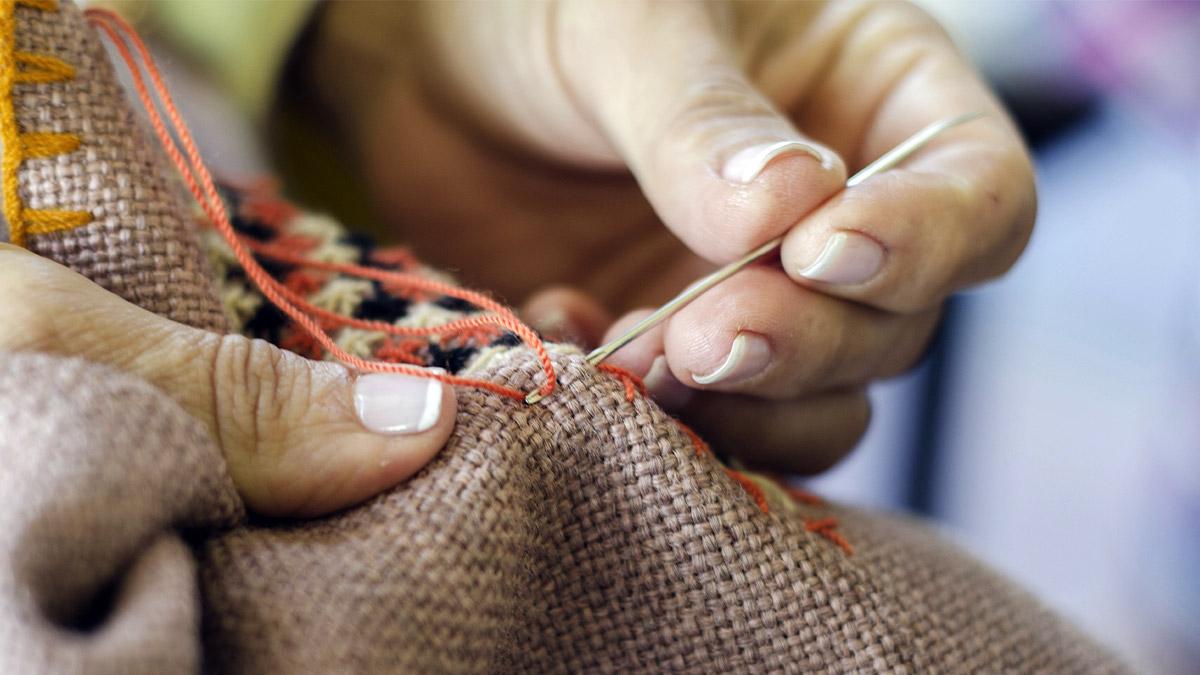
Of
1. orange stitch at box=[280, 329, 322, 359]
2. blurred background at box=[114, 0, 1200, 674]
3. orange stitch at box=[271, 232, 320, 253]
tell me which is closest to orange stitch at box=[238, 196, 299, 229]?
orange stitch at box=[271, 232, 320, 253]

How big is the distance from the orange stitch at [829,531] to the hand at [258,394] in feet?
0.76

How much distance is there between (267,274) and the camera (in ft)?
2.10

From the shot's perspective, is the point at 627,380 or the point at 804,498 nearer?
the point at 627,380

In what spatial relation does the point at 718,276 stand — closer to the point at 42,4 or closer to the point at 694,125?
the point at 694,125

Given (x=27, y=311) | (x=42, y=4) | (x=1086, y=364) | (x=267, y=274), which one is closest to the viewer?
(x=27, y=311)

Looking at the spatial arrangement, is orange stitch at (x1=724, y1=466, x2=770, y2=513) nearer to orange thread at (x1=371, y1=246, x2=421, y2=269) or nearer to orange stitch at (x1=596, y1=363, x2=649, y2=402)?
orange stitch at (x1=596, y1=363, x2=649, y2=402)

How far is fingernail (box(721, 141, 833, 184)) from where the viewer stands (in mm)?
644

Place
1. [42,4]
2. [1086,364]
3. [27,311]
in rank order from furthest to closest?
[1086,364] → [42,4] → [27,311]

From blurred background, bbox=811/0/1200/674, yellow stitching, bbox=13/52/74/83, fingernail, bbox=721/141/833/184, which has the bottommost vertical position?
blurred background, bbox=811/0/1200/674

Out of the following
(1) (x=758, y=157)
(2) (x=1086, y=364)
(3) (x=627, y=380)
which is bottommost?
(2) (x=1086, y=364)

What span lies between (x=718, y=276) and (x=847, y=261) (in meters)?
0.09

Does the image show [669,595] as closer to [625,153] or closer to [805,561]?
[805,561]

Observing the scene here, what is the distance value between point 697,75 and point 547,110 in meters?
0.25

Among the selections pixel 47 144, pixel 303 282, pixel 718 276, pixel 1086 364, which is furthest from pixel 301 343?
pixel 1086 364
